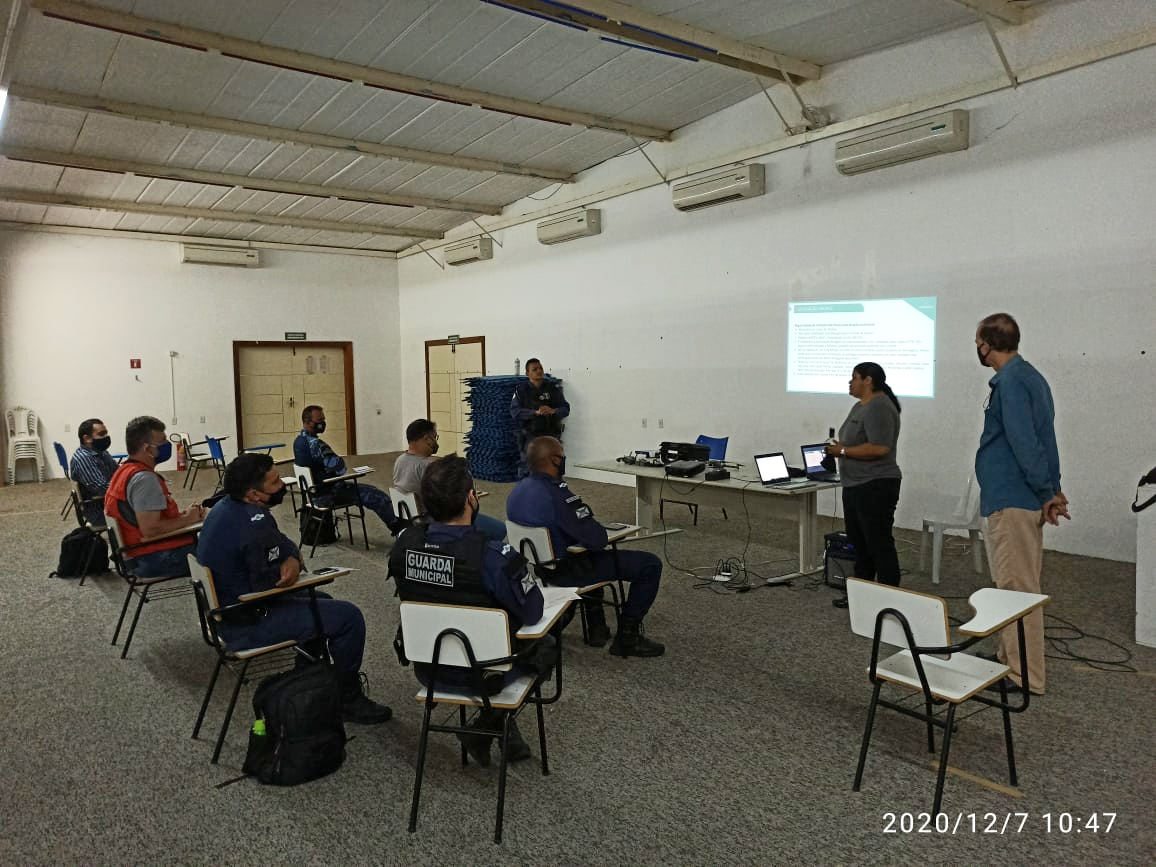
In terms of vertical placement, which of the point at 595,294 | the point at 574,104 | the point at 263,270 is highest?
the point at 574,104

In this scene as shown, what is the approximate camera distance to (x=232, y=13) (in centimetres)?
517

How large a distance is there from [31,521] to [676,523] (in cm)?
645

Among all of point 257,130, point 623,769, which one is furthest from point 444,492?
point 257,130

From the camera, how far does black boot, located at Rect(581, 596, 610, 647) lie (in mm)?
4035

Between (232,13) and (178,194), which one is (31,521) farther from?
(232,13)

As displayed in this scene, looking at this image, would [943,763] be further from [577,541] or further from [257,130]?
[257,130]

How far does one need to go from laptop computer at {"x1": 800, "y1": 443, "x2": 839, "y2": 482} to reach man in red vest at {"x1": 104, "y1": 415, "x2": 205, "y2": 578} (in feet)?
12.4

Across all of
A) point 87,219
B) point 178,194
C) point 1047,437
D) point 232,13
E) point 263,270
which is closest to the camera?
point 1047,437

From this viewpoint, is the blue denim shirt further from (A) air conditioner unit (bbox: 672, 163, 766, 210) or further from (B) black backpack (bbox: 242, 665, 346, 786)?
(A) air conditioner unit (bbox: 672, 163, 766, 210)

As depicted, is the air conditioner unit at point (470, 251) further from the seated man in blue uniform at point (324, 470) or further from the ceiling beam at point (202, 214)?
the seated man in blue uniform at point (324, 470)

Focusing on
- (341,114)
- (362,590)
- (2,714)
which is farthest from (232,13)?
(2,714)

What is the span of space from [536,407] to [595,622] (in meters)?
5.47

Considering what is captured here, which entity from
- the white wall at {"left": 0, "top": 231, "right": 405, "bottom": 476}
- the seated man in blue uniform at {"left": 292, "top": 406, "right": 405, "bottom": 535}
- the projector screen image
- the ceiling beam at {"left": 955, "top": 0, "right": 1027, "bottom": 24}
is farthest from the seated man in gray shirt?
the white wall at {"left": 0, "top": 231, "right": 405, "bottom": 476}

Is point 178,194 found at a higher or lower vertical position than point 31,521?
higher
